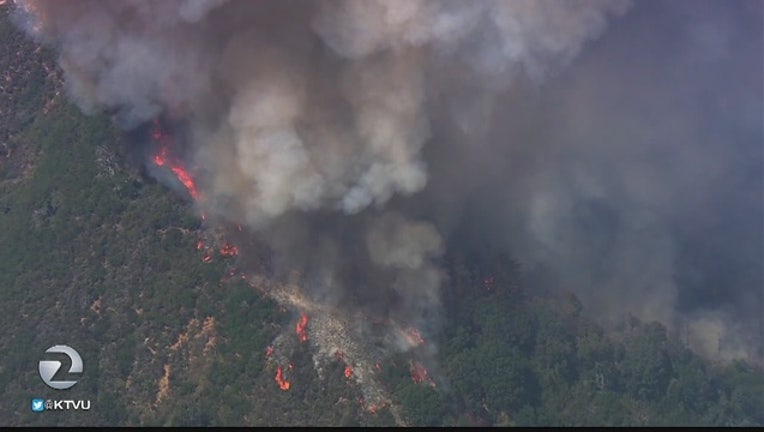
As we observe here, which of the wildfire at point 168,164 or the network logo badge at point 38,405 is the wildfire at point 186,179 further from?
the network logo badge at point 38,405

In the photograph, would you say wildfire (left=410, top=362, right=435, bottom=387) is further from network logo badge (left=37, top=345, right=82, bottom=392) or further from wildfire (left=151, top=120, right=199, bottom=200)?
network logo badge (left=37, top=345, right=82, bottom=392)

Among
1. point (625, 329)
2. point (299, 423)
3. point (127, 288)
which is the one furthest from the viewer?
point (625, 329)

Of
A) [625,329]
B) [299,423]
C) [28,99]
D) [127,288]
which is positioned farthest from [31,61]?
[625,329]

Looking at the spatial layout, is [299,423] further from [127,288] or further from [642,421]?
[642,421]

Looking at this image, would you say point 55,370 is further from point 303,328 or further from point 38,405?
point 303,328

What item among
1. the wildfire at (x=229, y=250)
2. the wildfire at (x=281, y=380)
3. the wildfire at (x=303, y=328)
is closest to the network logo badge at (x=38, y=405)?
the wildfire at (x=281, y=380)

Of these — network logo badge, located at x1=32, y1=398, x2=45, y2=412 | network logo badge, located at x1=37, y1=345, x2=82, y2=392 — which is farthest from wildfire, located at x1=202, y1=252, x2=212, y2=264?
network logo badge, located at x1=32, y1=398, x2=45, y2=412
